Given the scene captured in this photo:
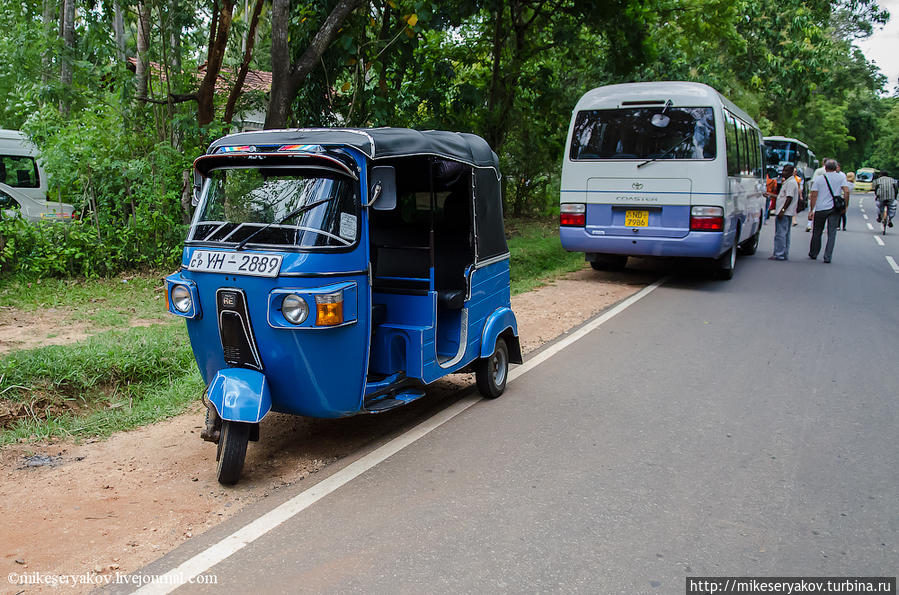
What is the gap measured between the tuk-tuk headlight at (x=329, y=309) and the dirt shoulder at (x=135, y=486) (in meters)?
1.00

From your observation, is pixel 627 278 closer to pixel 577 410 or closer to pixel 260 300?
pixel 577 410

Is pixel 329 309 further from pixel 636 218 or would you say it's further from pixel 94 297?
pixel 636 218

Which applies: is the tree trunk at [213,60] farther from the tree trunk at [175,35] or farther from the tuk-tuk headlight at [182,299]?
the tuk-tuk headlight at [182,299]

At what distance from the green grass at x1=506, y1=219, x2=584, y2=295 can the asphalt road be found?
4.68 meters

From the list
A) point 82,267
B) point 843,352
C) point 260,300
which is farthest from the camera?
point 82,267

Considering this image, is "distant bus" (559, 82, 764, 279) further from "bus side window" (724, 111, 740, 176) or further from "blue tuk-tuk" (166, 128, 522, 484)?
"blue tuk-tuk" (166, 128, 522, 484)

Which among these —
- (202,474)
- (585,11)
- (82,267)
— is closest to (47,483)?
(202,474)

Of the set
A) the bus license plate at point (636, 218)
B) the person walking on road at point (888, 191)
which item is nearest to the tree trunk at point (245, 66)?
the bus license plate at point (636, 218)

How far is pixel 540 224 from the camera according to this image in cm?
1967

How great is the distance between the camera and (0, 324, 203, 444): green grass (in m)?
5.33

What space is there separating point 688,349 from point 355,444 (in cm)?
418

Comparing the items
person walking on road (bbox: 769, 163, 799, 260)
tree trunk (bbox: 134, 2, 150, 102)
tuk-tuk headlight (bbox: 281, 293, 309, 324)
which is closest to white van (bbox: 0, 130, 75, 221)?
tree trunk (bbox: 134, 2, 150, 102)

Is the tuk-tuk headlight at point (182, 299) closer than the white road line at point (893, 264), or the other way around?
the tuk-tuk headlight at point (182, 299)

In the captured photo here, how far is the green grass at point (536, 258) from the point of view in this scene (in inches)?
482
